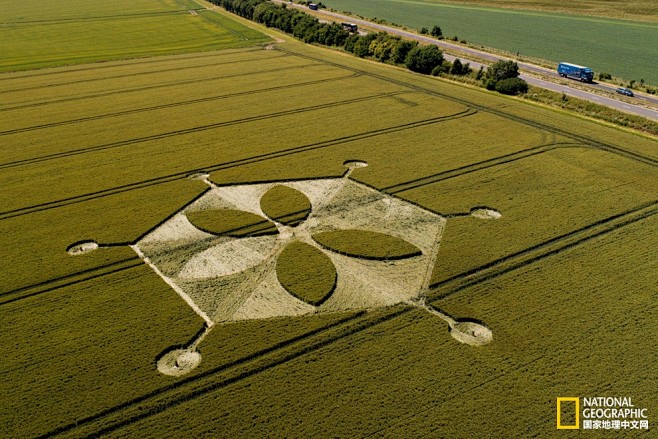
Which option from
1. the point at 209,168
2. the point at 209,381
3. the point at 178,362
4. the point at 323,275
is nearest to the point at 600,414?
the point at 323,275

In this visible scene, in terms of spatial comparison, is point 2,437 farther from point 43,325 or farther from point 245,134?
point 245,134

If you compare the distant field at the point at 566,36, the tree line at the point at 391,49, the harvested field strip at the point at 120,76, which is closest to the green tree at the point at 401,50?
the tree line at the point at 391,49

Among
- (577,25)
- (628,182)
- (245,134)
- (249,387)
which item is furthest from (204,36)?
(249,387)

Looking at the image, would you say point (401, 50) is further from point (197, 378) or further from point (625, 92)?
point (197, 378)

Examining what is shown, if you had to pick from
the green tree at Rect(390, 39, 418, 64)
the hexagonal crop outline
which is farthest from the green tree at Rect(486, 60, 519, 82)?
the hexagonal crop outline

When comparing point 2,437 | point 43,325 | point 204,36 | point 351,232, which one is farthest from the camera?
point 204,36

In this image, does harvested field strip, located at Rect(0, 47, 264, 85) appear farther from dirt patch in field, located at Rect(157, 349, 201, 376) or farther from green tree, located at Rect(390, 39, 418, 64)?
dirt patch in field, located at Rect(157, 349, 201, 376)

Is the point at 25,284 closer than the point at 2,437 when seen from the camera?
No
